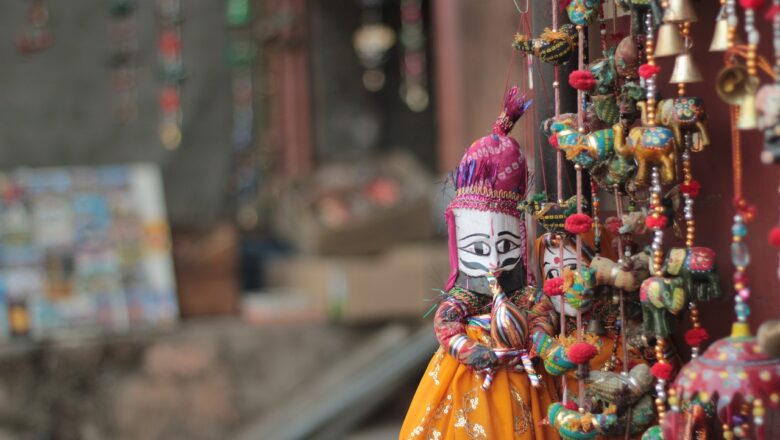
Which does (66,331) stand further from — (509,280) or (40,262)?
(509,280)

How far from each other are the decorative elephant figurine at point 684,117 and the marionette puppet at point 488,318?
28 centimetres

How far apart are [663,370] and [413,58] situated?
4.73m

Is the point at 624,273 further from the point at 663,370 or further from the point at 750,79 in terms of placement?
the point at 750,79

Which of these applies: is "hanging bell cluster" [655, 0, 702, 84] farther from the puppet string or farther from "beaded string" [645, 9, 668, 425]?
the puppet string

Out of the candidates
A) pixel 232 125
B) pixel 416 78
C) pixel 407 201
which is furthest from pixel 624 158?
pixel 416 78

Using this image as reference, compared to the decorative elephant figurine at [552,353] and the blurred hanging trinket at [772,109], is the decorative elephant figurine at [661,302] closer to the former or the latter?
the decorative elephant figurine at [552,353]

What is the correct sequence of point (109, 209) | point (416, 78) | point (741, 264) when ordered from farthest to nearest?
point (416, 78) < point (109, 209) < point (741, 264)

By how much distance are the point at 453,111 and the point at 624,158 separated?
271cm

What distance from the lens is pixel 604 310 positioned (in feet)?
4.73

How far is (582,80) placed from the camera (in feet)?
4.46

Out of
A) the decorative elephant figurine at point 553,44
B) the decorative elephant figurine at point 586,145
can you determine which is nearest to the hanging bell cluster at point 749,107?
the decorative elephant figurine at point 586,145

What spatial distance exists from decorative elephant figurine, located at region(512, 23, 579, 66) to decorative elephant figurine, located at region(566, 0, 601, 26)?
0.03m

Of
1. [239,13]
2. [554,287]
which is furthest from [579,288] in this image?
[239,13]

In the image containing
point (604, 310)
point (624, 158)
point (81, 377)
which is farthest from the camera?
point (81, 377)
